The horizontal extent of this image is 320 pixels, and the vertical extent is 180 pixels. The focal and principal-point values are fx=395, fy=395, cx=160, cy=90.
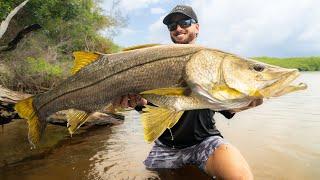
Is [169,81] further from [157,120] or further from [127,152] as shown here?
[127,152]

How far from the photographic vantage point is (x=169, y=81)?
10.6 ft

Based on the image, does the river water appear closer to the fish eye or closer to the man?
the man

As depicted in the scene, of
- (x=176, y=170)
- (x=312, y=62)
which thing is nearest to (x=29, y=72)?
(x=176, y=170)

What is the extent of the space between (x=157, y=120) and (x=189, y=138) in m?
1.48

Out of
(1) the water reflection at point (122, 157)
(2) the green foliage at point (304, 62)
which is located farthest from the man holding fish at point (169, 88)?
(2) the green foliage at point (304, 62)

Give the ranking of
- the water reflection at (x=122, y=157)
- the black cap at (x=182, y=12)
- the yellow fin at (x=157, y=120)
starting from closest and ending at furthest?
the yellow fin at (x=157, y=120) → the black cap at (x=182, y=12) → the water reflection at (x=122, y=157)

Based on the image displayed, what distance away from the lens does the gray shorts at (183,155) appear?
175 inches

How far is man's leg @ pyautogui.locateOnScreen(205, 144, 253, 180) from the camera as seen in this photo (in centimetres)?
410

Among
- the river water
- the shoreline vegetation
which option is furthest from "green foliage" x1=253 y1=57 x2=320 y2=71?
the river water

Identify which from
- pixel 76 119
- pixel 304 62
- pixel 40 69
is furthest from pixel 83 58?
pixel 304 62

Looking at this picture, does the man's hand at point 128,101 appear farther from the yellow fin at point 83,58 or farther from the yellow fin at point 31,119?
the yellow fin at point 31,119

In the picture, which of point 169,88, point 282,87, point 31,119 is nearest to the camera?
point 282,87

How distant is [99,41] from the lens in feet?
80.3

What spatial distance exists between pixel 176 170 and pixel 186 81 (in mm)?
2447
